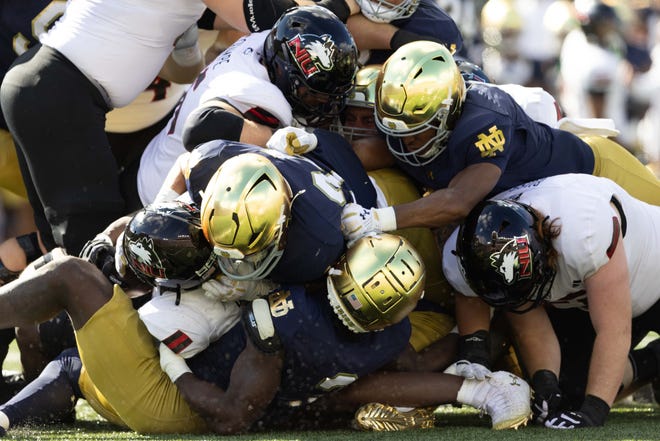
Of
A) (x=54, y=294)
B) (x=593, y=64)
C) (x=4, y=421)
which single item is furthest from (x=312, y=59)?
(x=593, y=64)

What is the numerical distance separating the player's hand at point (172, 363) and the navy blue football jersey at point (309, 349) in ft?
0.22

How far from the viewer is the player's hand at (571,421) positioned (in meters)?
4.18

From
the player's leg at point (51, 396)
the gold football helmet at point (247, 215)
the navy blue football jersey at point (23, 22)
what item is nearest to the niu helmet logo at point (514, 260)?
the gold football helmet at point (247, 215)

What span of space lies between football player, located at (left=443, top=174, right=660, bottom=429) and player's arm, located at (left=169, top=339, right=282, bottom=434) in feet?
2.86

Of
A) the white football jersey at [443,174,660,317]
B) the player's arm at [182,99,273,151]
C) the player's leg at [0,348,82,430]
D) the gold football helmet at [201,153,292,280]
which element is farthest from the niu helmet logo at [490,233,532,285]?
the player's leg at [0,348,82,430]

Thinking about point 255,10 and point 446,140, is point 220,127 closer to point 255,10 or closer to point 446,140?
point 255,10

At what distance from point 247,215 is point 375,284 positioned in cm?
52

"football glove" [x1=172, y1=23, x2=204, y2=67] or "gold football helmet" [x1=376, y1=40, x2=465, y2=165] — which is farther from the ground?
"gold football helmet" [x1=376, y1=40, x2=465, y2=165]

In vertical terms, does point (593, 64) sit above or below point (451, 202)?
below

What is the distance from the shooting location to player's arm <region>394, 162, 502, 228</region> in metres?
4.41

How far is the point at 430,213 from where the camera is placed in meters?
4.42

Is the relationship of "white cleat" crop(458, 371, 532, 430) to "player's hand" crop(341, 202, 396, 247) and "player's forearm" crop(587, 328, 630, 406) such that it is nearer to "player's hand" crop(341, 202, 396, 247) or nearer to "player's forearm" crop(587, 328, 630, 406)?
"player's forearm" crop(587, 328, 630, 406)

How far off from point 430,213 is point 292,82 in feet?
2.70

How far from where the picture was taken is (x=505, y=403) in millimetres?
4234
